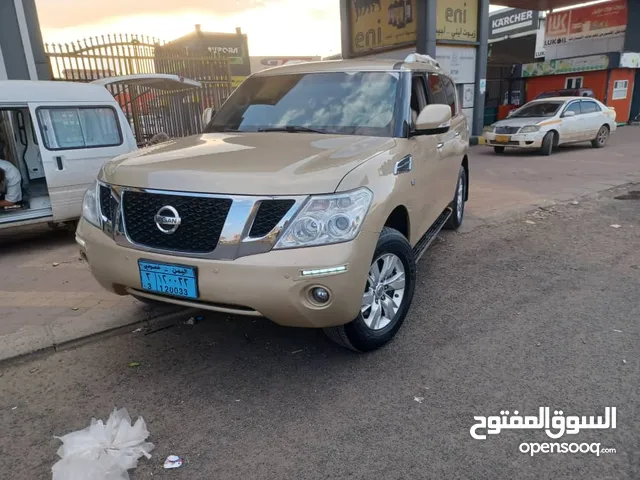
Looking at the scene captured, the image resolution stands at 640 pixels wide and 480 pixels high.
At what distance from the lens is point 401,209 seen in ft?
11.3

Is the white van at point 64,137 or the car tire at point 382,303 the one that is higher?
the white van at point 64,137

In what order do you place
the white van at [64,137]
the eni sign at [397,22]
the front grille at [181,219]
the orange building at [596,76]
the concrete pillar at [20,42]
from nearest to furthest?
the front grille at [181,219] < the white van at [64,137] < the concrete pillar at [20,42] < the eni sign at [397,22] < the orange building at [596,76]

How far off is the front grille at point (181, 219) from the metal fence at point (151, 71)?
7.80 metres

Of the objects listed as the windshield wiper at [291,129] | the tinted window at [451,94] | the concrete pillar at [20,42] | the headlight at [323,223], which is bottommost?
the headlight at [323,223]

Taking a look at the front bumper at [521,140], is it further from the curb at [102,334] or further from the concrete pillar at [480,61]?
the curb at [102,334]

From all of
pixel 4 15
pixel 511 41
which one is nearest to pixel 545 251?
pixel 4 15

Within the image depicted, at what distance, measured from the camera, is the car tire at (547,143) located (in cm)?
1330

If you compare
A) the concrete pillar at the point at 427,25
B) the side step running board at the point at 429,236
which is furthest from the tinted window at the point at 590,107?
the side step running board at the point at 429,236

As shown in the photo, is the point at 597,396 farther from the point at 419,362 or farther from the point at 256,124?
the point at 256,124

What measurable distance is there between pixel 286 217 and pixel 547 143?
12756 mm

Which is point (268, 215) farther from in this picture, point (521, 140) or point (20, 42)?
A: point (521, 140)

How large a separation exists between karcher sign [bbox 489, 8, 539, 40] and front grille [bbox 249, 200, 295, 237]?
113 feet

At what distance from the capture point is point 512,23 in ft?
108

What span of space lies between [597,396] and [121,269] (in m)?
2.87
